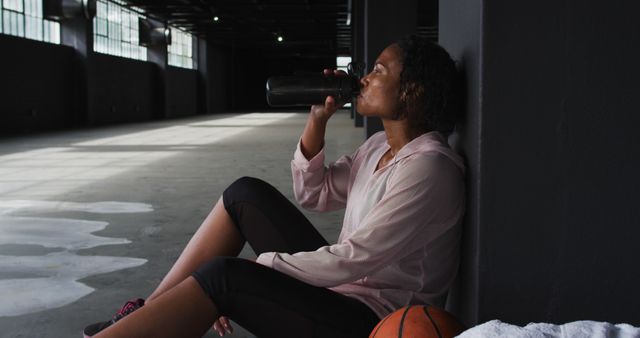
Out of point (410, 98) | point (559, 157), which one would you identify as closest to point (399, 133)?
point (410, 98)

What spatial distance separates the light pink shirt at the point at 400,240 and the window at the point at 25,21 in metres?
16.1

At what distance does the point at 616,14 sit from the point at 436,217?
0.68 m

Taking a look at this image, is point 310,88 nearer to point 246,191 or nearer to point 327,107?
point 327,107

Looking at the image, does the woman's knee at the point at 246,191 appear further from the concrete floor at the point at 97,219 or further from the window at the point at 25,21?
the window at the point at 25,21

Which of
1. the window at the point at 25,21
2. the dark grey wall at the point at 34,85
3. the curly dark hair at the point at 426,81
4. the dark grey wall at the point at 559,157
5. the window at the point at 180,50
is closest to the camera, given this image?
the dark grey wall at the point at 559,157

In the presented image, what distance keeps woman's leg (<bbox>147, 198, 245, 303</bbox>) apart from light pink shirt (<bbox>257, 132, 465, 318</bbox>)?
1.52ft

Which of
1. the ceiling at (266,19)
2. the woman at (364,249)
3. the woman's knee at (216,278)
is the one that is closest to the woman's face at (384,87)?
the woman at (364,249)

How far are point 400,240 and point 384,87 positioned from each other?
49 cm

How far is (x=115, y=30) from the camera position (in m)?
24.1

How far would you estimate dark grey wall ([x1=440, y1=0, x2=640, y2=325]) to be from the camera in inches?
70.7

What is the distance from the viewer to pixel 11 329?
2.95 metres

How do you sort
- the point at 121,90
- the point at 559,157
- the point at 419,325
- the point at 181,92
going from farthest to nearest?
the point at 181,92, the point at 121,90, the point at 559,157, the point at 419,325

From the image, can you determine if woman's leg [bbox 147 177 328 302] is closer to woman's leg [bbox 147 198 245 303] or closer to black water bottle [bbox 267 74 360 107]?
woman's leg [bbox 147 198 245 303]

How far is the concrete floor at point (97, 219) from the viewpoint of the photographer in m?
3.36
